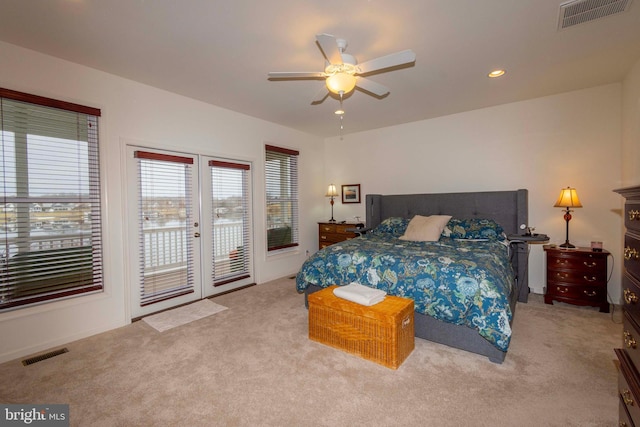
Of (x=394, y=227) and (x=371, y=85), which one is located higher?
(x=371, y=85)

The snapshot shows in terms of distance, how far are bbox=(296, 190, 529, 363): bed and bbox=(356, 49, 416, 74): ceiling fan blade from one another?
1672 mm

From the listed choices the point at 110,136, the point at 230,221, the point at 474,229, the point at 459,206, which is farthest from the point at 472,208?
the point at 110,136

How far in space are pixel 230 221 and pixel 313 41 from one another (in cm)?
277

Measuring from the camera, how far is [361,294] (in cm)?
246

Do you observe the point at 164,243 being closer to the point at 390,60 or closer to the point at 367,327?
the point at 367,327

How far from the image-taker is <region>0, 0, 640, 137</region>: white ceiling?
201 cm

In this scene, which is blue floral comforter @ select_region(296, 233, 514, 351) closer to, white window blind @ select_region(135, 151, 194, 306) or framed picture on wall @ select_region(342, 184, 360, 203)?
white window blind @ select_region(135, 151, 194, 306)

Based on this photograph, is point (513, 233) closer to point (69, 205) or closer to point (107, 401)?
point (107, 401)

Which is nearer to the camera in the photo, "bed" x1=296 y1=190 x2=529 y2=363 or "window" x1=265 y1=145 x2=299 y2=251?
"bed" x1=296 y1=190 x2=529 y2=363

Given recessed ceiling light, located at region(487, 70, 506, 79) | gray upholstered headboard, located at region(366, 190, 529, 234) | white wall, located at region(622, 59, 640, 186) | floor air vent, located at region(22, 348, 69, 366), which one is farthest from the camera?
gray upholstered headboard, located at region(366, 190, 529, 234)

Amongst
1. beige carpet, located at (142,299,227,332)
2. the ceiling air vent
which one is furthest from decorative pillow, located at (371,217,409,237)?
the ceiling air vent

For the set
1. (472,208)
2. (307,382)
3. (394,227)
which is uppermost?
(472,208)

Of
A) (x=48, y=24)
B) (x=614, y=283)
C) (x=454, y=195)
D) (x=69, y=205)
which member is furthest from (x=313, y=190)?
(x=614, y=283)

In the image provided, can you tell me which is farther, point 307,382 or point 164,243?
point 164,243
